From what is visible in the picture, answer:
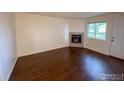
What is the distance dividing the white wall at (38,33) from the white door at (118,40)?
3501mm

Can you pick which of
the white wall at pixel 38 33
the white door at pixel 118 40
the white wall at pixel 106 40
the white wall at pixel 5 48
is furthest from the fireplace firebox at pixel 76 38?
the white wall at pixel 5 48

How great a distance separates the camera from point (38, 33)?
246 inches

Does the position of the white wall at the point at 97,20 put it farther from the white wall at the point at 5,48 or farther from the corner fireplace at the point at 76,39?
the white wall at the point at 5,48

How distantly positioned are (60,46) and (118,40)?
3.86m

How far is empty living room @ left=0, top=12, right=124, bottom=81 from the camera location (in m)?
3.34

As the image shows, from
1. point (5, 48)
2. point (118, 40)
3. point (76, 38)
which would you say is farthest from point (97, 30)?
point (5, 48)

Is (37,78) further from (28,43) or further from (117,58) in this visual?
(117,58)

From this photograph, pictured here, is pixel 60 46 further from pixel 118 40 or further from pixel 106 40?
pixel 118 40

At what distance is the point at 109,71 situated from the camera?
12.3ft

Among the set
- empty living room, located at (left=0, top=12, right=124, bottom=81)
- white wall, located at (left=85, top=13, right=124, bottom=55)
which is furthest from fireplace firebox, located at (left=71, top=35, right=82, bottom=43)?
white wall, located at (left=85, top=13, right=124, bottom=55)

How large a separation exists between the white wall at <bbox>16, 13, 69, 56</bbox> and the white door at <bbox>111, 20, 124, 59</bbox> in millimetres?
3501

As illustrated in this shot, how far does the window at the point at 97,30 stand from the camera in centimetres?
621
